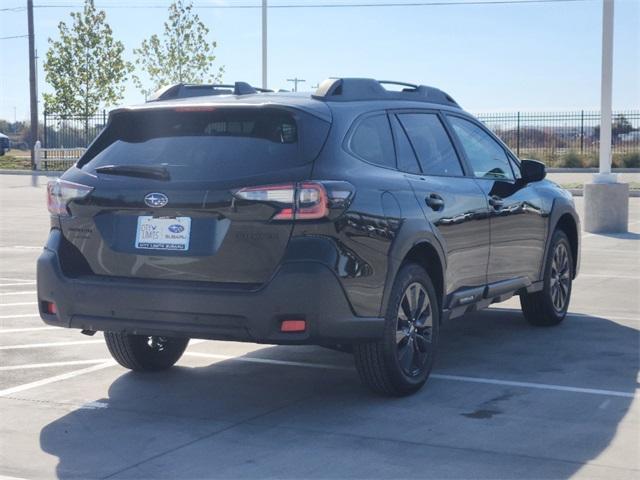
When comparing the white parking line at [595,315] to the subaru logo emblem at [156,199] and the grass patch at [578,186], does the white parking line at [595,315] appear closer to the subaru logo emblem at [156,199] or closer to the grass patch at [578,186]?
the subaru logo emblem at [156,199]

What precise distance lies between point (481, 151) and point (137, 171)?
2.93 meters

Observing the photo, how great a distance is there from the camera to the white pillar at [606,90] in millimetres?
17703

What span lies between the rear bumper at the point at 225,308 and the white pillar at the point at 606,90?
12.7 meters

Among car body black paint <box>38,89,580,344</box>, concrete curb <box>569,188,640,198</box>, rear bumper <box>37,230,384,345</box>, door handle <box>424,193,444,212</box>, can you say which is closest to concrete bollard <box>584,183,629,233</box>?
concrete curb <box>569,188,640,198</box>

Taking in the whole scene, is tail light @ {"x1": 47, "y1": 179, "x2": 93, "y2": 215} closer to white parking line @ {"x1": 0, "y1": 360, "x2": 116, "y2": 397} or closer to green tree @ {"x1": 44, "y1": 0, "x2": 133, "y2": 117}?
white parking line @ {"x1": 0, "y1": 360, "x2": 116, "y2": 397}

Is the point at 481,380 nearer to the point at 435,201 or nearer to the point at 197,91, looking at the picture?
the point at 435,201

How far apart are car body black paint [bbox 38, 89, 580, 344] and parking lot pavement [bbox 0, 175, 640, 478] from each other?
526 mm

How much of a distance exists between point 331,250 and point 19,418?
1.97 metres

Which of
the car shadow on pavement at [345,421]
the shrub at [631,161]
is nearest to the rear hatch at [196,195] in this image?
the car shadow on pavement at [345,421]

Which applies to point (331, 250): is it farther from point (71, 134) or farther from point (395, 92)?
point (71, 134)

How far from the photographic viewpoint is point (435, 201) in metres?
7.02

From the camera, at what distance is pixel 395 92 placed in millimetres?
7434

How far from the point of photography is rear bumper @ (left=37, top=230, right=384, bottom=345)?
5.88m

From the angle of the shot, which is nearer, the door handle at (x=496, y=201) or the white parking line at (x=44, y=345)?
the door handle at (x=496, y=201)
